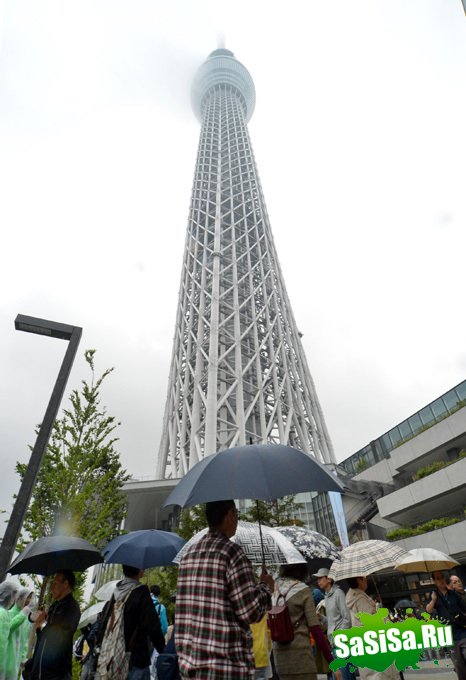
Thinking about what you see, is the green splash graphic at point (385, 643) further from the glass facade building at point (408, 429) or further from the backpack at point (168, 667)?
the glass facade building at point (408, 429)

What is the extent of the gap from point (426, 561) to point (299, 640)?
3.89 m

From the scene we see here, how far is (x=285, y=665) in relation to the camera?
3686 mm

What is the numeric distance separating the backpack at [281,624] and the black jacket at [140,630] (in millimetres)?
968

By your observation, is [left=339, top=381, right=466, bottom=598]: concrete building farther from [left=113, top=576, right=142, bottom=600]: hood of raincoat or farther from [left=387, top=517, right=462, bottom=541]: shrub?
[left=113, top=576, right=142, bottom=600]: hood of raincoat

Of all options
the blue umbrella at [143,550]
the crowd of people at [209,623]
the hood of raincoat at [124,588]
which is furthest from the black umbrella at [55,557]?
the hood of raincoat at [124,588]

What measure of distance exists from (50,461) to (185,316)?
116 ft

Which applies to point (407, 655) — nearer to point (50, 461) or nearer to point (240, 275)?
point (50, 461)

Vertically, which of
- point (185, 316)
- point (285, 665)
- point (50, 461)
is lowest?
point (285, 665)

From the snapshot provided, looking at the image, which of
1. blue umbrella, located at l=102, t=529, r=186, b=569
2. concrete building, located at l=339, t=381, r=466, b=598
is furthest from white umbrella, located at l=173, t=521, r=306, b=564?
concrete building, located at l=339, t=381, r=466, b=598

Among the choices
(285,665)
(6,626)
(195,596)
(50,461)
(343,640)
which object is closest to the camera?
(195,596)

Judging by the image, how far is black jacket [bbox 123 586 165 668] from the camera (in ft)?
11.7

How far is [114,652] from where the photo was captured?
11.6 feet

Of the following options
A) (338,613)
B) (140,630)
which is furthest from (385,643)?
→ (140,630)

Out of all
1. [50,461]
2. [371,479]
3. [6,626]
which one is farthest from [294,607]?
[371,479]
